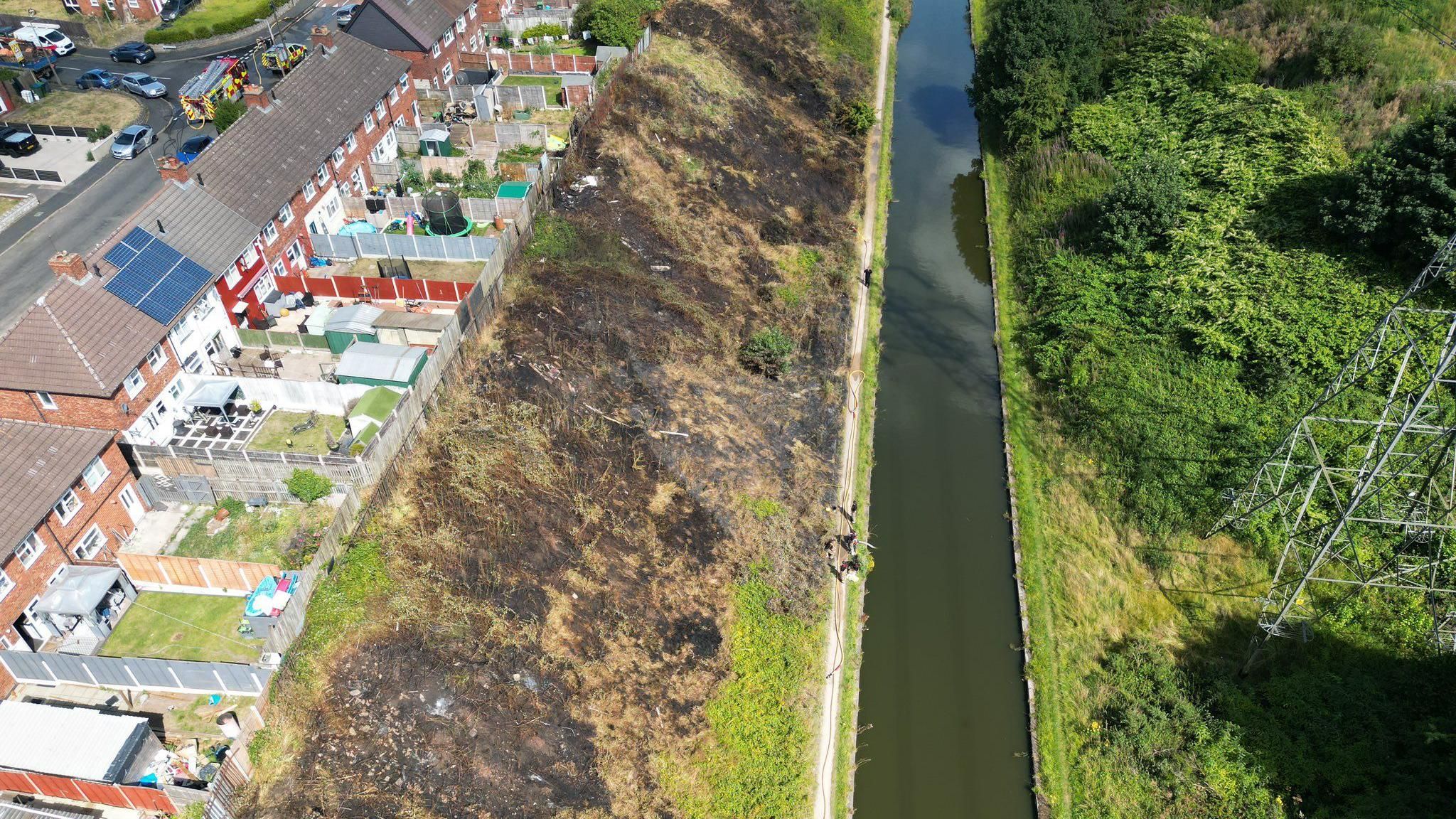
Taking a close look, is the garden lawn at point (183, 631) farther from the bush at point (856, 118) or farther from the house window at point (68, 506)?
the bush at point (856, 118)

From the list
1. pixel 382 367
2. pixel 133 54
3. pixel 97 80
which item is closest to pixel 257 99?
pixel 382 367

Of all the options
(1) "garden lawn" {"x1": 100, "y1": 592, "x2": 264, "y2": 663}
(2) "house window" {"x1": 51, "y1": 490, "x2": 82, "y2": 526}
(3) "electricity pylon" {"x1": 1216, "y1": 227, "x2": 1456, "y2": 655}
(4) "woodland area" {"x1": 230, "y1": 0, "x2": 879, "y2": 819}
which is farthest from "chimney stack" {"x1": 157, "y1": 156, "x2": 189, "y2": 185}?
(3) "electricity pylon" {"x1": 1216, "y1": 227, "x2": 1456, "y2": 655}

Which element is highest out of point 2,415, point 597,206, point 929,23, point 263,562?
point 929,23

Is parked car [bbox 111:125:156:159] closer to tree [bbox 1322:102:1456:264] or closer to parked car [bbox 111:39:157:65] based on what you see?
parked car [bbox 111:39:157:65]

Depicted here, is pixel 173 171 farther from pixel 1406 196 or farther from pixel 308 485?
pixel 1406 196

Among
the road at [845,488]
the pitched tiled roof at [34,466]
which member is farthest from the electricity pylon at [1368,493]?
the pitched tiled roof at [34,466]

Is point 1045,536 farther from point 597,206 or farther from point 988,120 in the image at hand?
point 988,120

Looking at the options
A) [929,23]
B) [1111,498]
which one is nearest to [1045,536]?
[1111,498]

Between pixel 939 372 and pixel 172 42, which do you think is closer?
pixel 939 372
